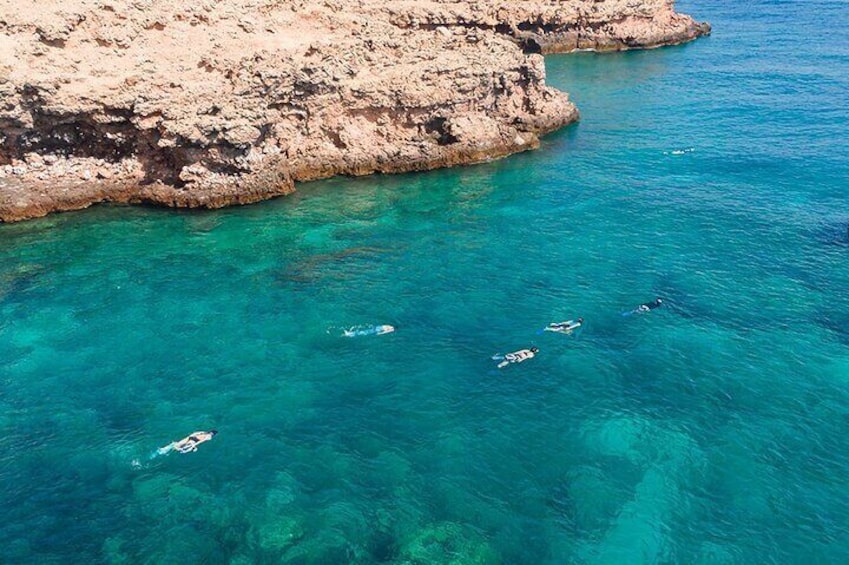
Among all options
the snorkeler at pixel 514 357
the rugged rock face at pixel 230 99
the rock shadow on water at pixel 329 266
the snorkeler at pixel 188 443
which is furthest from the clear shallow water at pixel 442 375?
the rugged rock face at pixel 230 99

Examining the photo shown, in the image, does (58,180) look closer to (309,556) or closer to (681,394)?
(309,556)

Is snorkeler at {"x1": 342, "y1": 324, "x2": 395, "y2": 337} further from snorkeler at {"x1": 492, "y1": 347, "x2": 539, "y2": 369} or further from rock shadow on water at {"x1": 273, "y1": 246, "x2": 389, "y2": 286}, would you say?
snorkeler at {"x1": 492, "y1": 347, "x2": 539, "y2": 369}

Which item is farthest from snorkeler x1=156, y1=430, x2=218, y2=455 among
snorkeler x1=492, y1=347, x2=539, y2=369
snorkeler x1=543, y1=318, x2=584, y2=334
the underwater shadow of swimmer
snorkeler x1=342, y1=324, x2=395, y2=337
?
snorkeler x1=543, y1=318, x2=584, y2=334

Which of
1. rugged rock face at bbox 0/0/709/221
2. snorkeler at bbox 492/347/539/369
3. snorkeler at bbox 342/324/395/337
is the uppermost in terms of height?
rugged rock face at bbox 0/0/709/221

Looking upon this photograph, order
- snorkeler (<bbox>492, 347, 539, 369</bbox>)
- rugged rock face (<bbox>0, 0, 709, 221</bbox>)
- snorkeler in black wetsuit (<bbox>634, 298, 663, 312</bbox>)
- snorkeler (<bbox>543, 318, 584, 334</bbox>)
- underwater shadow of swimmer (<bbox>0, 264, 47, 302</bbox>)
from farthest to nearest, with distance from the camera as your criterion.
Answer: rugged rock face (<bbox>0, 0, 709, 221</bbox>), underwater shadow of swimmer (<bbox>0, 264, 47, 302</bbox>), snorkeler in black wetsuit (<bbox>634, 298, 663, 312</bbox>), snorkeler (<bbox>543, 318, 584, 334</bbox>), snorkeler (<bbox>492, 347, 539, 369</bbox>)

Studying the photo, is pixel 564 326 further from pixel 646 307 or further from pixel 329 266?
→ pixel 329 266

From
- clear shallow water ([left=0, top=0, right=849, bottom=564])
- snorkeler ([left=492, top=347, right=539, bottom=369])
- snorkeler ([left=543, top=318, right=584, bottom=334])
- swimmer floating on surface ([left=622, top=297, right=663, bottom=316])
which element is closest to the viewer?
clear shallow water ([left=0, top=0, right=849, bottom=564])

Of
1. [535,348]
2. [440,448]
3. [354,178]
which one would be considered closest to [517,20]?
[354,178]
